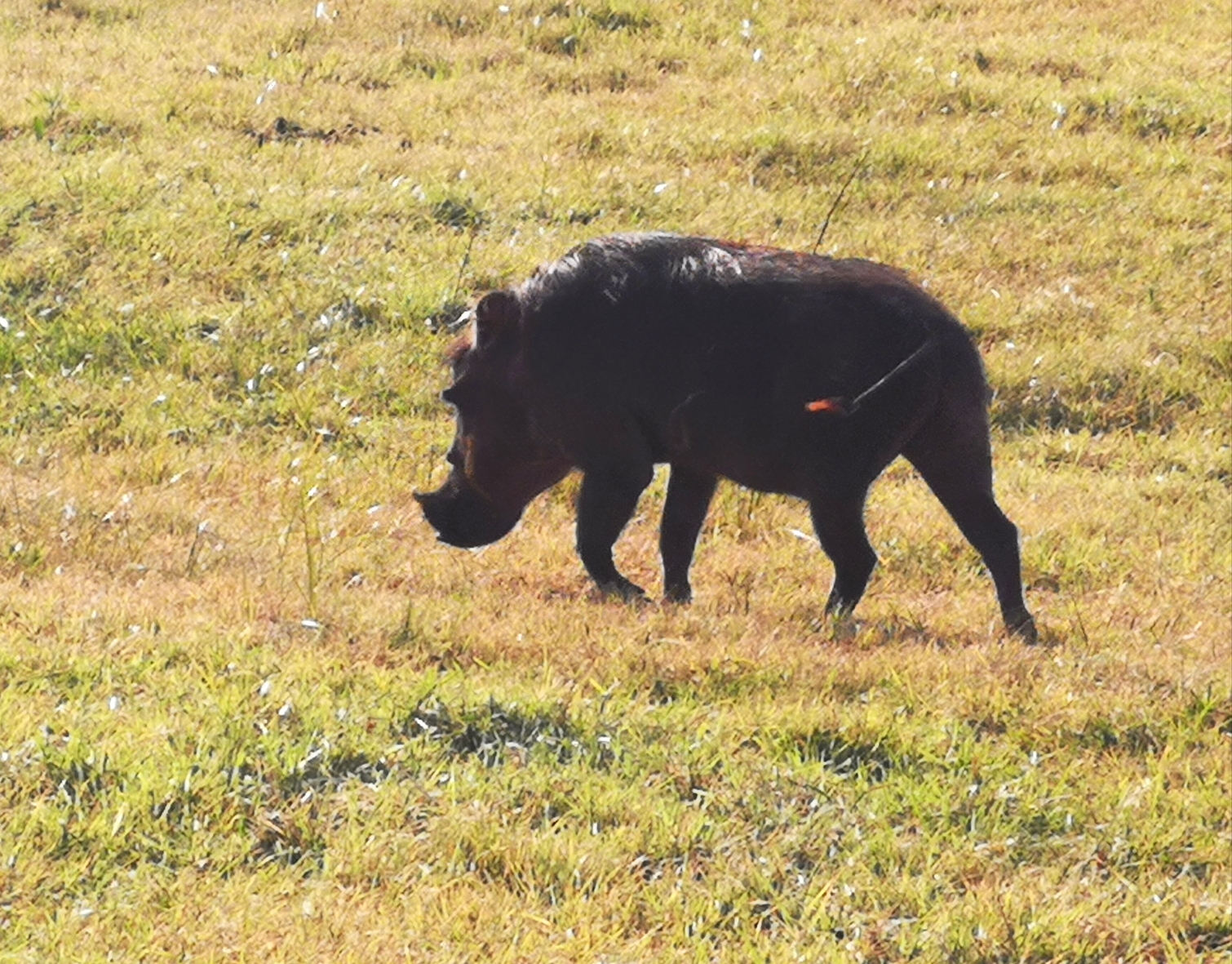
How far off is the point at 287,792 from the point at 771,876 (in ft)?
3.98

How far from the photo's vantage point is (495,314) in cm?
753

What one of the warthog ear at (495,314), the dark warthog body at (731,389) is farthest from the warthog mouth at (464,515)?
the warthog ear at (495,314)

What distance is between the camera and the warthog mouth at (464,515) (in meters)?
8.00

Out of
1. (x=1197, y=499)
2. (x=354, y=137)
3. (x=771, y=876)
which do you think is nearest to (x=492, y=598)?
(x=771, y=876)

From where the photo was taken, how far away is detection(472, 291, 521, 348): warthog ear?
7.50 m

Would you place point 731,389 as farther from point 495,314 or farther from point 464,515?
point 464,515

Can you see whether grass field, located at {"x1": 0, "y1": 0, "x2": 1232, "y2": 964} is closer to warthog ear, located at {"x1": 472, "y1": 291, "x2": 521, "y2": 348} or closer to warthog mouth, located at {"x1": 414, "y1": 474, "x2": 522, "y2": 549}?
warthog mouth, located at {"x1": 414, "y1": 474, "x2": 522, "y2": 549}

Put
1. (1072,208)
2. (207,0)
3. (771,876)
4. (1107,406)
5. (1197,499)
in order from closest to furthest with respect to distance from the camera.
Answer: (771,876) → (1197,499) → (1107,406) → (1072,208) → (207,0)

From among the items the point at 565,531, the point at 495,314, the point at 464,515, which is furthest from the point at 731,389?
the point at 565,531

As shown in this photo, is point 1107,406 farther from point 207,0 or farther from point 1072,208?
point 207,0

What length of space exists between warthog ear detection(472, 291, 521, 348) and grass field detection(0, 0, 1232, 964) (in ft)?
3.03

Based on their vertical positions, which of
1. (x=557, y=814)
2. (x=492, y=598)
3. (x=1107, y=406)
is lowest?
(x=1107, y=406)

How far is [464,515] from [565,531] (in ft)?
2.83

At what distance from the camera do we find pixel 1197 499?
31.6 feet
